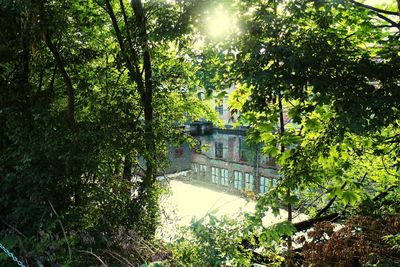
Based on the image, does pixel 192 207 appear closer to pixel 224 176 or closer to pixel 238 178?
pixel 224 176

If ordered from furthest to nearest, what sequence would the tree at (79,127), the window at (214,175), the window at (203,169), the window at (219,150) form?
the window at (219,150) < the window at (203,169) < the window at (214,175) < the tree at (79,127)

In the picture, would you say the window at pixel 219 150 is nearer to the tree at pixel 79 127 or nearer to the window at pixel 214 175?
the window at pixel 214 175

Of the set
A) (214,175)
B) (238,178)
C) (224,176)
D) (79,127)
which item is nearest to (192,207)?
(79,127)

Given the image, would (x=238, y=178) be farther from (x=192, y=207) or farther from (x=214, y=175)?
(x=192, y=207)

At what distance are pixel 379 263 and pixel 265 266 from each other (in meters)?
1.25

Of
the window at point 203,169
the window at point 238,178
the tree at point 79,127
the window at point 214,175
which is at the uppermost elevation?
the tree at point 79,127

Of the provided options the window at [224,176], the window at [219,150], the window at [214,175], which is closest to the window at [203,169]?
the window at [214,175]

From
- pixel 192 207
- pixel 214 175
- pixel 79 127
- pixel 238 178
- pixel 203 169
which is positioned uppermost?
pixel 79 127

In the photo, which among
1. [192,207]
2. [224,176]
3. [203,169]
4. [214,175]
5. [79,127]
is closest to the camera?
[79,127]

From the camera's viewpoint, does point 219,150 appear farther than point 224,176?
Yes

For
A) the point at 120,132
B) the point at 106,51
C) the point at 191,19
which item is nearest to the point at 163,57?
the point at 106,51

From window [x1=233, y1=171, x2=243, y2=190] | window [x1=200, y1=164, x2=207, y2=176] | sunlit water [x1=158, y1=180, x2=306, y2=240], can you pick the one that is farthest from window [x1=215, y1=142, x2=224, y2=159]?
sunlit water [x1=158, y1=180, x2=306, y2=240]

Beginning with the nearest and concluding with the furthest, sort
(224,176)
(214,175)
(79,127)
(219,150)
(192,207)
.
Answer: (79,127) < (192,207) < (214,175) < (224,176) < (219,150)

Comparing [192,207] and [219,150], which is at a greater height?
[192,207]
